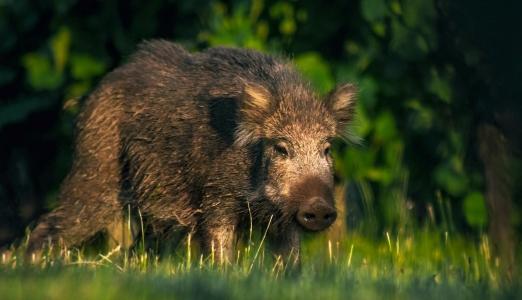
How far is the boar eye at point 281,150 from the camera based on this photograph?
726 cm

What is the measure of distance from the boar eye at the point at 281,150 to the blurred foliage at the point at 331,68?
89 centimetres

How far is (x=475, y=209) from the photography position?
8.61m

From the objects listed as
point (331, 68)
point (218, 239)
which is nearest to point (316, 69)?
point (331, 68)

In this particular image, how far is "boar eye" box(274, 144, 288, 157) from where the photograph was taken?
7.26 metres

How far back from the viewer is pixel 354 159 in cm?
866

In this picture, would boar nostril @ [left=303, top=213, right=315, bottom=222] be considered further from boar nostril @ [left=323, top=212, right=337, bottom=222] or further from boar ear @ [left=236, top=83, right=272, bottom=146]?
boar ear @ [left=236, top=83, right=272, bottom=146]

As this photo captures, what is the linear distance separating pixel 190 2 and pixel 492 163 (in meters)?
3.01

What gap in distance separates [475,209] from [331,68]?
1497 millimetres

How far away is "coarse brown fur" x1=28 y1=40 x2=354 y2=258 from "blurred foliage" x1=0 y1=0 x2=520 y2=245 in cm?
64

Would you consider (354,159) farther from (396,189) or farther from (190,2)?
(190,2)

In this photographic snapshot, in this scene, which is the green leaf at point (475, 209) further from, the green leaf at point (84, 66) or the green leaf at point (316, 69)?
the green leaf at point (84, 66)

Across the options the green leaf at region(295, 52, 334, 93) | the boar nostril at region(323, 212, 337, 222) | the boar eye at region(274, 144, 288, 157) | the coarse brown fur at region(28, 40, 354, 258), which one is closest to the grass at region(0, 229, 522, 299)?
the boar nostril at region(323, 212, 337, 222)

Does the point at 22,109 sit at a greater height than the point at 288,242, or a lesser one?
greater

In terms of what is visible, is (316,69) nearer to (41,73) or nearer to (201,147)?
(201,147)
